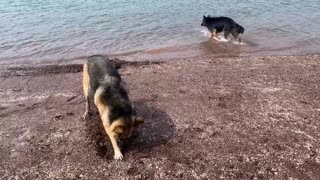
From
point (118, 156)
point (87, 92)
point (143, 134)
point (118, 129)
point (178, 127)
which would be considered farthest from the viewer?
point (87, 92)

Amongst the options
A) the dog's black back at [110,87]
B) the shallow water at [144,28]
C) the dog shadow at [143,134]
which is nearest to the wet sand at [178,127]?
the dog shadow at [143,134]

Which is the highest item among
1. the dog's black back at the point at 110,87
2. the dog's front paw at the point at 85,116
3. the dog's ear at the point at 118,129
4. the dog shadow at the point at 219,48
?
the dog's black back at the point at 110,87

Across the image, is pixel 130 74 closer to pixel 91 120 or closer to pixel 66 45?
pixel 91 120

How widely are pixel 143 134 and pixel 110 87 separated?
0.97 m

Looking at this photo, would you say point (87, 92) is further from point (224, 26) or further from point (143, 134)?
point (224, 26)

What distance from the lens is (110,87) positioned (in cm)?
593

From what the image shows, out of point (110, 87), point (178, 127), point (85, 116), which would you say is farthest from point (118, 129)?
point (85, 116)

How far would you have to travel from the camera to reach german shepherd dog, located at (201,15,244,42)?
12.8 metres

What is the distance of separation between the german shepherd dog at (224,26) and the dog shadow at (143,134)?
6837mm

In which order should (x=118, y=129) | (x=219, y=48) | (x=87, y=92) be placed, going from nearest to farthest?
1. (x=118, y=129)
2. (x=87, y=92)
3. (x=219, y=48)

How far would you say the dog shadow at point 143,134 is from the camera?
5.75 m

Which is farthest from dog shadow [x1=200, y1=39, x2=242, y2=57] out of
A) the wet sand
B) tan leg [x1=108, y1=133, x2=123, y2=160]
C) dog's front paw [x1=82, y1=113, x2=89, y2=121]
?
tan leg [x1=108, y1=133, x2=123, y2=160]

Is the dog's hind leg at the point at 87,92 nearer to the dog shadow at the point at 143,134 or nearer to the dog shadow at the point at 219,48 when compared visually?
the dog shadow at the point at 143,134

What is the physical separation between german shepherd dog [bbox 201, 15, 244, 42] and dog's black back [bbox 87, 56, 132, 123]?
7.19 metres
